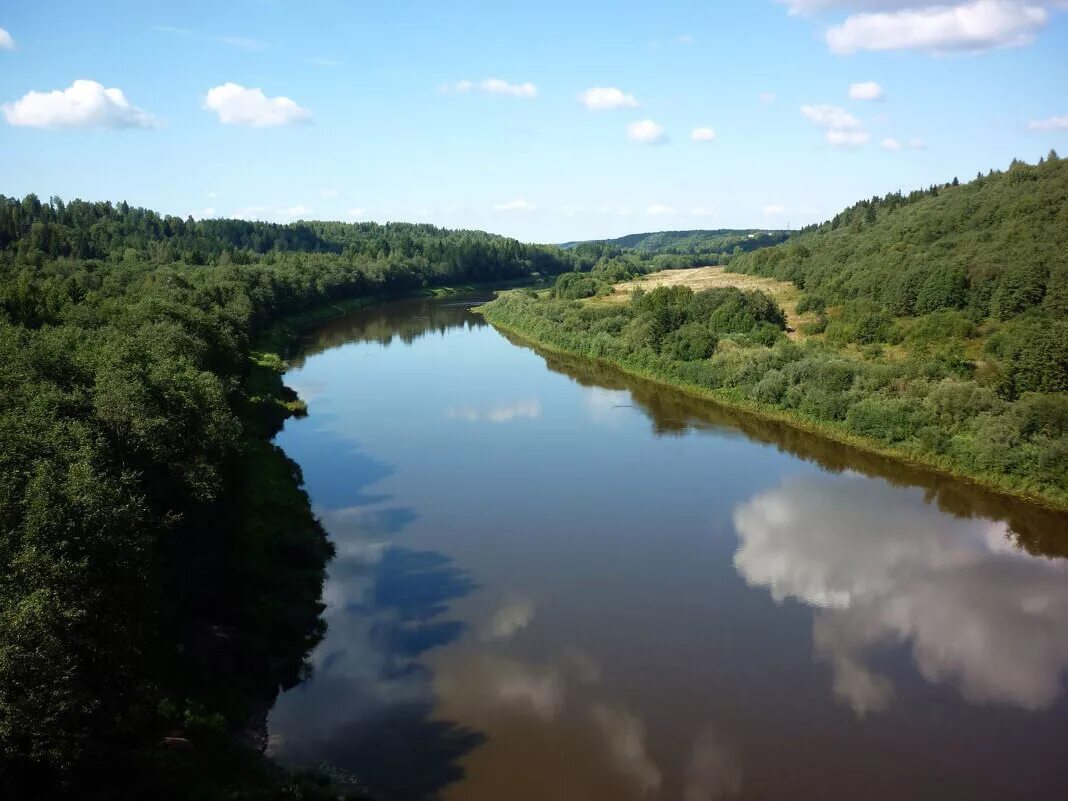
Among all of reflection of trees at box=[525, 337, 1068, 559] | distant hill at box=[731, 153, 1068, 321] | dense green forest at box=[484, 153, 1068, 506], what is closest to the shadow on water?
reflection of trees at box=[525, 337, 1068, 559]

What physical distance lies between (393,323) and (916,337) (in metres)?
52.8

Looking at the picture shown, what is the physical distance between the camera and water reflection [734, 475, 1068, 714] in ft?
61.0

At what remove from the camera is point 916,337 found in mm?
44562

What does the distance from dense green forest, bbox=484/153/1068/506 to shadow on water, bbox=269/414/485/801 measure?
22218mm

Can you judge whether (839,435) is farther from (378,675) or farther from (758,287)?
(758,287)

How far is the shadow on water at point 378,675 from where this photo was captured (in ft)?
49.2

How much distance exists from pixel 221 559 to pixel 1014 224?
5780 cm

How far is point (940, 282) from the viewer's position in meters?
49.5

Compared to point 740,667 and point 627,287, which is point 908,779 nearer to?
point 740,667

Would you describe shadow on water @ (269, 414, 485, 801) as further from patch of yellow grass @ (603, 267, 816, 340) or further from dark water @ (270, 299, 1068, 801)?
patch of yellow grass @ (603, 267, 816, 340)

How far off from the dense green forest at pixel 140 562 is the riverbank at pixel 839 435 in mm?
24674

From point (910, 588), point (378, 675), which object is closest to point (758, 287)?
point (910, 588)

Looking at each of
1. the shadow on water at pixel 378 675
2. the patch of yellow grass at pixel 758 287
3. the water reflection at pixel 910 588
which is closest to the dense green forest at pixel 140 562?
the shadow on water at pixel 378 675

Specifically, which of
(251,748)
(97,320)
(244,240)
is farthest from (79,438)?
(244,240)
